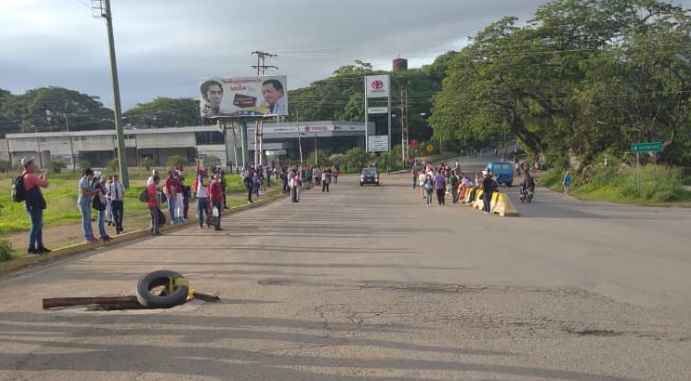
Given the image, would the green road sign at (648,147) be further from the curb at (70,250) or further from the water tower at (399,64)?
the water tower at (399,64)

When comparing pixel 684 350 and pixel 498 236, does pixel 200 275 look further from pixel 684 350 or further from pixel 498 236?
pixel 498 236

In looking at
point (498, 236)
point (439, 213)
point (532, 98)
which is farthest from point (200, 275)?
point (532, 98)

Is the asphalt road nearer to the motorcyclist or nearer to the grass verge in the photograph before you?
the motorcyclist

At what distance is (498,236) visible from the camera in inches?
538

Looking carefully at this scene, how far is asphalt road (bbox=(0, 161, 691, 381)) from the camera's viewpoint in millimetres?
4691

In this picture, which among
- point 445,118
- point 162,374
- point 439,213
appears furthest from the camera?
point 445,118

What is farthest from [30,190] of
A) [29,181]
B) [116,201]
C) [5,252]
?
[116,201]

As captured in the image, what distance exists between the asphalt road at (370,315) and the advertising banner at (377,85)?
191ft

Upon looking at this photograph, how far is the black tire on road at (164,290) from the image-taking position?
6621 millimetres

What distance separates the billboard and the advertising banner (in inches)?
832

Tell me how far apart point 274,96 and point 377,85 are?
22.7m

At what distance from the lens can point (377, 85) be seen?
69.7 meters

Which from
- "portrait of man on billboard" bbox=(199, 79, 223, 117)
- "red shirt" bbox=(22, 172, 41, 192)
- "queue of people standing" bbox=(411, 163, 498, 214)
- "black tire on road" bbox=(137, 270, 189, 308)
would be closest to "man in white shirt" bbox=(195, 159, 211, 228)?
"red shirt" bbox=(22, 172, 41, 192)

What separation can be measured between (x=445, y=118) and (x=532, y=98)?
8611 millimetres
